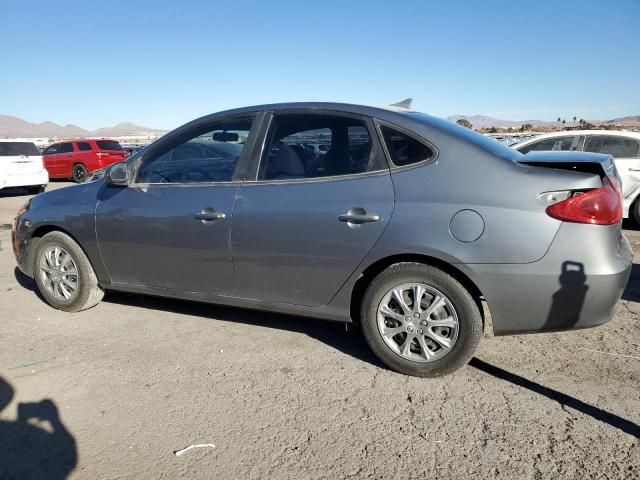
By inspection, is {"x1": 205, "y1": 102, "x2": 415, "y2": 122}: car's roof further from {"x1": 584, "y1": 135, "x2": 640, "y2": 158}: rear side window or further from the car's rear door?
the car's rear door

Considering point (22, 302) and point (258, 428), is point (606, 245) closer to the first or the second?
point (258, 428)

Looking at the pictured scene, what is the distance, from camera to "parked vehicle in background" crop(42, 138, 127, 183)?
719 inches

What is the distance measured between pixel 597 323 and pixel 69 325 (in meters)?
3.91

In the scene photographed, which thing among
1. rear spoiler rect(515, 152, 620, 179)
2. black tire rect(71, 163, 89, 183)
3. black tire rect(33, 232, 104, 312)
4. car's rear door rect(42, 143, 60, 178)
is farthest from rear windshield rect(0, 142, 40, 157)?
rear spoiler rect(515, 152, 620, 179)

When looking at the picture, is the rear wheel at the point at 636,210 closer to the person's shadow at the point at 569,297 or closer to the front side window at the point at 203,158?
the person's shadow at the point at 569,297

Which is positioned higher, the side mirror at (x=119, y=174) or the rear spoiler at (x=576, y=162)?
the rear spoiler at (x=576, y=162)

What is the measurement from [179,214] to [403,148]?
1.70 meters

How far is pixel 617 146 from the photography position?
308 inches

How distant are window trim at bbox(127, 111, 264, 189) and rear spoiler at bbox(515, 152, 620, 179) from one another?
1800 millimetres

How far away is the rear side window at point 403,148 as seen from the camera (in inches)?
118

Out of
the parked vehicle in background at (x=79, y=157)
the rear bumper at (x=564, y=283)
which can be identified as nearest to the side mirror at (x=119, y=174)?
the rear bumper at (x=564, y=283)

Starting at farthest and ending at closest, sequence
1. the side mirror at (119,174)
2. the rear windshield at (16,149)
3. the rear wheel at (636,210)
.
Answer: the rear windshield at (16,149) < the rear wheel at (636,210) < the side mirror at (119,174)

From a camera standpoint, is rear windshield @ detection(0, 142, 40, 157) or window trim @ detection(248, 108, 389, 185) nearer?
window trim @ detection(248, 108, 389, 185)

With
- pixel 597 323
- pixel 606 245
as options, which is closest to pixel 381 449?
pixel 597 323
